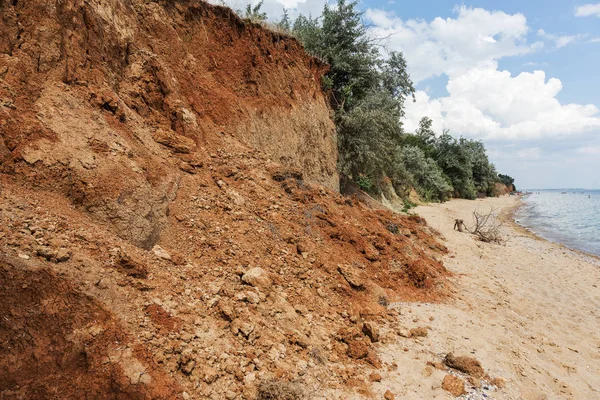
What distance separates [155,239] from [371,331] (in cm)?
313

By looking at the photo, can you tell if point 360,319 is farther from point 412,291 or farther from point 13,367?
point 13,367

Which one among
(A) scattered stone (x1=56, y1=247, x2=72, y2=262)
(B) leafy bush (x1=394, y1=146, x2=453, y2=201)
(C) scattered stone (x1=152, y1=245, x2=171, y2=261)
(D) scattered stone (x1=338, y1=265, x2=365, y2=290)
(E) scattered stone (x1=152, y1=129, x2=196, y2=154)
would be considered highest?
(B) leafy bush (x1=394, y1=146, x2=453, y2=201)

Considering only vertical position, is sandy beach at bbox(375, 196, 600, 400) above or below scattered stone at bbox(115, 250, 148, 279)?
below

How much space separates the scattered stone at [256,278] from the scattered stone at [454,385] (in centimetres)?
241

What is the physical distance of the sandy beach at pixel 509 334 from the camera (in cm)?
399

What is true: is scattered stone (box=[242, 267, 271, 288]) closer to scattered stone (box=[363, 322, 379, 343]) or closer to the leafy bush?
scattered stone (box=[363, 322, 379, 343])

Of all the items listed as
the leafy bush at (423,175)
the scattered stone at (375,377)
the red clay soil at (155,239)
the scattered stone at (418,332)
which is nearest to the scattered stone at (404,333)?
the scattered stone at (418,332)

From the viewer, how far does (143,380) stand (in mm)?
2752

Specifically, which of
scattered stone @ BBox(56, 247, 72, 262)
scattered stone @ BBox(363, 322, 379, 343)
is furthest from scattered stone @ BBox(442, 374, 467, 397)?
scattered stone @ BBox(56, 247, 72, 262)

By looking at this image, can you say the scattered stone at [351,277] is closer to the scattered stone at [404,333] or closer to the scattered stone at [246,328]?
the scattered stone at [404,333]

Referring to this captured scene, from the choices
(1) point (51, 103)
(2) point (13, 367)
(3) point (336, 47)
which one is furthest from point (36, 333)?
(3) point (336, 47)

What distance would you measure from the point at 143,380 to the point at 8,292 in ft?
4.06

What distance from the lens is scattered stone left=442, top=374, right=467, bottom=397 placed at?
369cm

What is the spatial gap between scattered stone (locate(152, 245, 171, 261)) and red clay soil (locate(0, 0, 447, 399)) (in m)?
0.02
